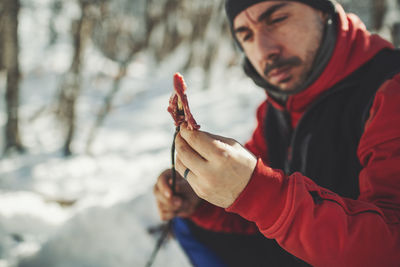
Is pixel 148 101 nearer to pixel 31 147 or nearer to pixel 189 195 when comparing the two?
pixel 31 147

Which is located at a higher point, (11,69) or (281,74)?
(281,74)

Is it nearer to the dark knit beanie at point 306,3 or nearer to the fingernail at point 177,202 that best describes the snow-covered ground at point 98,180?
the fingernail at point 177,202

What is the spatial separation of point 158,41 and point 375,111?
1925cm

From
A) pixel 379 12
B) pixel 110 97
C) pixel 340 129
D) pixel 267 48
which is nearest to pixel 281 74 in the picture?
pixel 267 48

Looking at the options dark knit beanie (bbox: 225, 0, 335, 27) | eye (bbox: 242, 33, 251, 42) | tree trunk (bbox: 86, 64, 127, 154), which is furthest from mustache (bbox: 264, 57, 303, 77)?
tree trunk (bbox: 86, 64, 127, 154)

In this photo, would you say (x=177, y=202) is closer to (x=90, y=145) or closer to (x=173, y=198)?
(x=173, y=198)

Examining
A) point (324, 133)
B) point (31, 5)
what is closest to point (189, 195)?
point (324, 133)

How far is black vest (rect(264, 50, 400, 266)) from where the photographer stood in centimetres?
127

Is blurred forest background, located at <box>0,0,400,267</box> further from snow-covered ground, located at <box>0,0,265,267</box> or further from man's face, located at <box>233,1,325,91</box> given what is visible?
man's face, located at <box>233,1,325,91</box>

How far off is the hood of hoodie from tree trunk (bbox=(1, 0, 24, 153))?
4777mm

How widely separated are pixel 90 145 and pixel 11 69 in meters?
2.03

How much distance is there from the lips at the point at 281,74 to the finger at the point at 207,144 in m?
0.96

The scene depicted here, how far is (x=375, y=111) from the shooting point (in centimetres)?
113

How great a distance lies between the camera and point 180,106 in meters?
0.88
